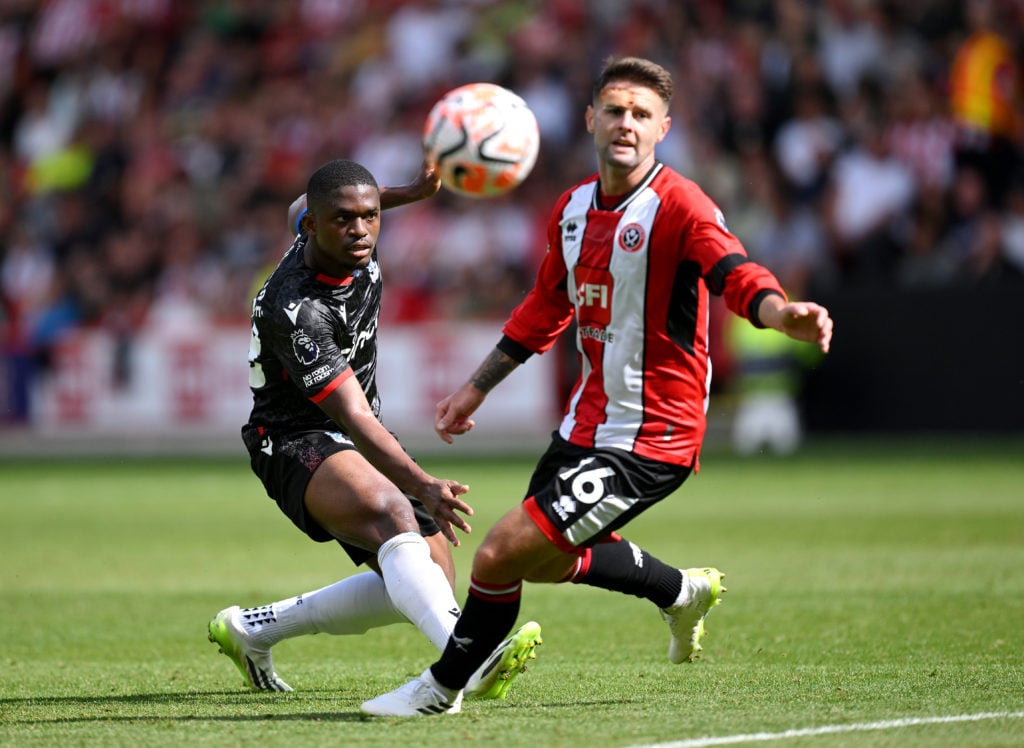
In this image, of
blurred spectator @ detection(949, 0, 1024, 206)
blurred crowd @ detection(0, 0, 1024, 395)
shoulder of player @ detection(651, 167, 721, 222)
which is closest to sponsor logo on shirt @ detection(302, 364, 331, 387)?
shoulder of player @ detection(651, 167, 721, 222)

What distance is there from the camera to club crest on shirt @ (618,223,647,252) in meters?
5.94

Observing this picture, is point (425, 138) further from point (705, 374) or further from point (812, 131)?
point (812, 131)

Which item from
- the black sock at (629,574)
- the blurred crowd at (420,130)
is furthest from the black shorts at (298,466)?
the blurred crowd at (420,130)

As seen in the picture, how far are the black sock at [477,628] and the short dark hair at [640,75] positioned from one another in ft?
6.55

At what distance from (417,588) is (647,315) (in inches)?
56.0

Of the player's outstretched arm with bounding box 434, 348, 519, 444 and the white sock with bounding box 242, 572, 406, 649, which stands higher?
the player's outstretched arm with bounding box 434, 348, 519, 444

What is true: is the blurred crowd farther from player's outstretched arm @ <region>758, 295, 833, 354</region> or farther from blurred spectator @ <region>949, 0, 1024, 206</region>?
player's outstretched arm @ <region>758, 295, 833, 354</region>

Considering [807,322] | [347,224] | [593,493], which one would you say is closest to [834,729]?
[593,493]

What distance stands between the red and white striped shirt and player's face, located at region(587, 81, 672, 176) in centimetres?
11

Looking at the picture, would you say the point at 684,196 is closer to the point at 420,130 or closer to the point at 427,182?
the point at 427,182

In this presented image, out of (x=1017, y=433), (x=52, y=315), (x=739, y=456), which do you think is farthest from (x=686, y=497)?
(x=52, y=315)

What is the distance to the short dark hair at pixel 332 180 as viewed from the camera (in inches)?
259

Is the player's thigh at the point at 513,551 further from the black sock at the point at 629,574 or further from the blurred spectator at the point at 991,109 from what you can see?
the blurred spectator at the point at 991,109

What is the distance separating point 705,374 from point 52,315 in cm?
2019
